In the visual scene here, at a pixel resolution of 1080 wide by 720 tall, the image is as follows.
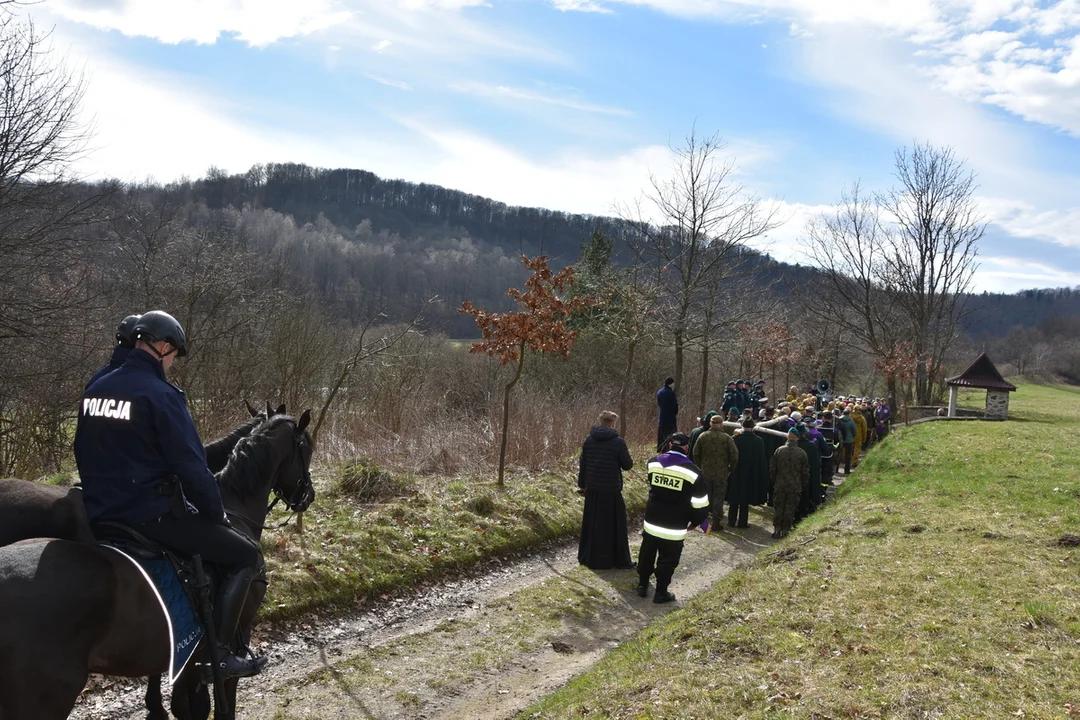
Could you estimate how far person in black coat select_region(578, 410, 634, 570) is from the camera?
34.0 ft

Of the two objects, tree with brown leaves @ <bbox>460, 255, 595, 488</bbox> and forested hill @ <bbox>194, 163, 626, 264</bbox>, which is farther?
forested hill @ <bbox>194, 163, 626, 264</bbox>

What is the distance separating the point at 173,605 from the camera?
4.38 m

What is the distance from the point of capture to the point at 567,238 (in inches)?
2874

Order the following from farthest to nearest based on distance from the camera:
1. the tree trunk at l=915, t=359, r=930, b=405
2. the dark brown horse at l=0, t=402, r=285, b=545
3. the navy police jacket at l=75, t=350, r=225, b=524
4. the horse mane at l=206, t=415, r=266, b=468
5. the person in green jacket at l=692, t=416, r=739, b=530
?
the tree trunk at l=915, t=359, r=930, b=405 → the person in green jacket at l=692, t=416, r=739, b=530 → the horse mane at l=206, t=415, r=266, b=468 → the dark brown horse at l=0, t=402, r=285, b=545 → the navy police jacket at l=75, t=350, r=225, b=524

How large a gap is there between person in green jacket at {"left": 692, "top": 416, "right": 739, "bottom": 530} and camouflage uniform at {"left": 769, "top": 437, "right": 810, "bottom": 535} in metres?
0.87

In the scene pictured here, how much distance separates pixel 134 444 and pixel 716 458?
10.2 meters

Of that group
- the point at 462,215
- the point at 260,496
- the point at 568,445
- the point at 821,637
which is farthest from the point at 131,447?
the point at 462,215

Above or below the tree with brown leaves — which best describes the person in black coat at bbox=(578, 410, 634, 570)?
below

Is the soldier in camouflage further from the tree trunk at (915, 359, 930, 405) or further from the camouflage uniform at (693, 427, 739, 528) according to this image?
the tree trunk at (915, 359, 930, 405)

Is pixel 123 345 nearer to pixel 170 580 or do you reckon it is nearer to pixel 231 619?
pixel 170 580

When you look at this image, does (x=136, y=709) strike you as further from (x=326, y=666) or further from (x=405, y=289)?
(x=405, y=289)

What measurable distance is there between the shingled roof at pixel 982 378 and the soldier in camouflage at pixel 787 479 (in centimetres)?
2253

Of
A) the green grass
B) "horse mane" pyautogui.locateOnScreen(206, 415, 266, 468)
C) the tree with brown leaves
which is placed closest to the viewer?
"horse mane" pyautogui.locateOnScreen(206, 415, 266, 468)

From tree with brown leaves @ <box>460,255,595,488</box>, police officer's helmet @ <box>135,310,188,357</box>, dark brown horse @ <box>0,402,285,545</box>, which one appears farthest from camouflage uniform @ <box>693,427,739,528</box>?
police officer's helmet @ <box>135,310,188,357</box>
